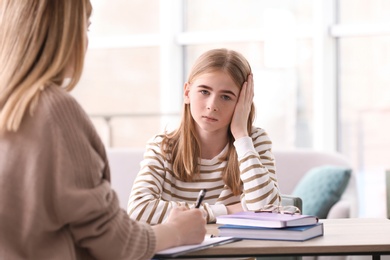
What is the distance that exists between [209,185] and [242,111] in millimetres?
273

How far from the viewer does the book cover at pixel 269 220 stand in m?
1.90

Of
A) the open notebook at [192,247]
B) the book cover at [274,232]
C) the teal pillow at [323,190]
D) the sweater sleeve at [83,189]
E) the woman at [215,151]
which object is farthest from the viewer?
the teal pillow at [323,190]

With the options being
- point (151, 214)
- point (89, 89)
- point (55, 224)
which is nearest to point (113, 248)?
point (55, 224)

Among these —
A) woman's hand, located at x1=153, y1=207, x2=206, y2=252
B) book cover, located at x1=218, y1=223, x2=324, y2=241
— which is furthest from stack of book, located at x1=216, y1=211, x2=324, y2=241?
woman's hand, located at x1=153, y1=207, x2=206, y2=252

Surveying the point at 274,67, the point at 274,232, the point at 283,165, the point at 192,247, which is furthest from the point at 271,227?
the point at 274,67

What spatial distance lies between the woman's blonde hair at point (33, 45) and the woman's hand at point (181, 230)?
0.41 metres

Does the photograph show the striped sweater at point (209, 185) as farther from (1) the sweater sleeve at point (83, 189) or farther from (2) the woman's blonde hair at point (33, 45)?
(2) the woman's blonde hair at point (33, 45)

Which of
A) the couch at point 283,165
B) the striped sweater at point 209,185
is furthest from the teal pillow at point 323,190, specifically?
the striped sweater at point 209,185

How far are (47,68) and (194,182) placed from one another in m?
1.10

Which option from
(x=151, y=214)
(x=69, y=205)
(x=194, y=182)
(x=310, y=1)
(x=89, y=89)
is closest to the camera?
(x=69, y=205)

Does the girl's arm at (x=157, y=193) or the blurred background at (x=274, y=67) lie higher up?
the blurred background at (x=274, y=67)

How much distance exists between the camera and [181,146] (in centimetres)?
260

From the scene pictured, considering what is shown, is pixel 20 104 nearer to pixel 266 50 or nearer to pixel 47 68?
pixel 47 68

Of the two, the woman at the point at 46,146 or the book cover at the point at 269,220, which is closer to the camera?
the woman at the point at 46,146
